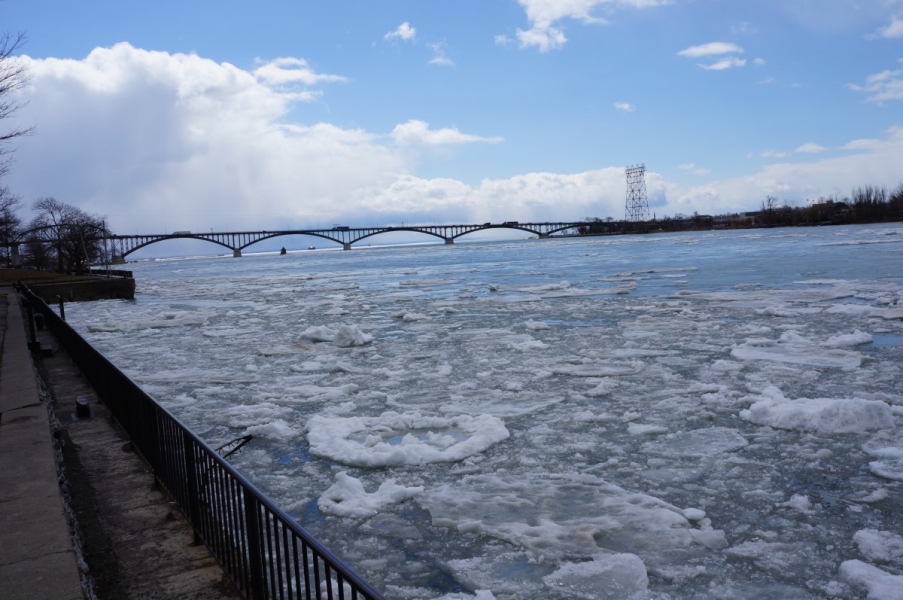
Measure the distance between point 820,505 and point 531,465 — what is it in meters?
2.93

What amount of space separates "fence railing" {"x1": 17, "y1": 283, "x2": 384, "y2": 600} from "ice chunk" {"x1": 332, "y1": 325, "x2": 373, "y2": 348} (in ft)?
32.6

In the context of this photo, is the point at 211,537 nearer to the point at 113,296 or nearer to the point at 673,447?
the point at 673,447

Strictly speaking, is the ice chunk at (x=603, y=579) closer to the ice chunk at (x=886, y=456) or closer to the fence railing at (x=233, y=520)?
the fence railing at (x=233, y=520)

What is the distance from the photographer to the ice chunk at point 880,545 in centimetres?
542

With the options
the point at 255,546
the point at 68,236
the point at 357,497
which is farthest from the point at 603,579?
the point at 68,236

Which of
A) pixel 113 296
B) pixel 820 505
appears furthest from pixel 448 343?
pixel 113 296

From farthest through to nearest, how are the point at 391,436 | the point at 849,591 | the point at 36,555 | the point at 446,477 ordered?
the point at 391,436 < the point at 446,477 < the point at 849,591 < the point at 36,555

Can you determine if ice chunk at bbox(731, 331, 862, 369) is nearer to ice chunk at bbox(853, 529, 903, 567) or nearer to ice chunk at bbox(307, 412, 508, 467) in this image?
ice chunk at bbox(307, 412, 508, 467)

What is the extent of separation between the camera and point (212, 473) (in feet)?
17.2

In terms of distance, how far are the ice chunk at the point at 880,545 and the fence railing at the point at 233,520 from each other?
13.3 feet

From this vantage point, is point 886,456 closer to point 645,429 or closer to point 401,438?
point 645,429

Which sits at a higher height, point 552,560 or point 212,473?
Result: point 212,473

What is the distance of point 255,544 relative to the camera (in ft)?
13.9

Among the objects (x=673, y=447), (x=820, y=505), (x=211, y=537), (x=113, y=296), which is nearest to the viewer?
(x=211, y=537)
